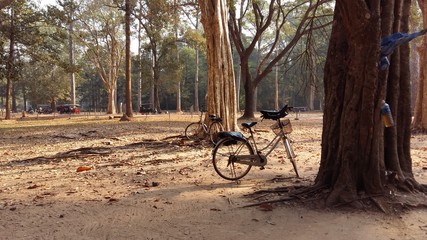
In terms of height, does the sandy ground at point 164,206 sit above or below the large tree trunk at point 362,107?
below

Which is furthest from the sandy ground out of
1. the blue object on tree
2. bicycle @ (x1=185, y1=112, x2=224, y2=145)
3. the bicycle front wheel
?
bicycle @ (x1=185, y1=112, x2=224, y2=145)

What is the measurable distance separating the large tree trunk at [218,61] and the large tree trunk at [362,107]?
6.22 metres

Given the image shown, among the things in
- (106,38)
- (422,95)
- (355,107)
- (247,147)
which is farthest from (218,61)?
(106,38)

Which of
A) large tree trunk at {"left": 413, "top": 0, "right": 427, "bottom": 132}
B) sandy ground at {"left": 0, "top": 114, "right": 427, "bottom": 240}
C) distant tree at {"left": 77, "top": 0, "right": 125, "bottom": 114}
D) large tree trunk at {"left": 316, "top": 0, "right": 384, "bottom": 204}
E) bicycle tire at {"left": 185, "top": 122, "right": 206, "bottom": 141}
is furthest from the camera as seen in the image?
distant tree at {"left": 77, "top": 0, "right": 125, "bottom": 114}

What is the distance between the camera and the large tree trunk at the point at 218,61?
1116cm

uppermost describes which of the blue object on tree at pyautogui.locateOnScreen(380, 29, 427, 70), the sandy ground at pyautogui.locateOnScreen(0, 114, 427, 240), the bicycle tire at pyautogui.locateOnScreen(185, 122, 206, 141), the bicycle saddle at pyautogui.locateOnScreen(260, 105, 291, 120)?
the blue object on tree at pyautogui.locateOnScreen(380, 29, 427, 70)

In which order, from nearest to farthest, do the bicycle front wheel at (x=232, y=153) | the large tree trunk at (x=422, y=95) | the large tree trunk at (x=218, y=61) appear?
the bicycle front wheel at (x=232, y=153), the large tree trunk at (x=218, y=61), the large tree trunk at (x=422, y=95)

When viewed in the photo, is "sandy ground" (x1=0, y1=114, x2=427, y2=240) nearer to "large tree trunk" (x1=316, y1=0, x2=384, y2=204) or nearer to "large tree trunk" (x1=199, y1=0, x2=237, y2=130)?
"large tree trunk" (x1=316, y1=0, x2=384, y2=204)

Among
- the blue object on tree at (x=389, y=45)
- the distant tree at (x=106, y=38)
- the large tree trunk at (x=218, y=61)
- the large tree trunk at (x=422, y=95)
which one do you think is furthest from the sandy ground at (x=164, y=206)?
the distant tree at (x=106, y=38)

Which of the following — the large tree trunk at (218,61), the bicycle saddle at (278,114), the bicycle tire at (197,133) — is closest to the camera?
the bicycle saddle at (278,114)

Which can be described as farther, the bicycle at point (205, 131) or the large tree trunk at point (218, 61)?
the large tree trunk at point (218, 61)

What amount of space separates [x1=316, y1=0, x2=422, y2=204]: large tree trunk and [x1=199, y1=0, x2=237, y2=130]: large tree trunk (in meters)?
6.22

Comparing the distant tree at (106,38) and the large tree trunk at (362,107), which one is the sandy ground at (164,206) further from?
the distant tree at (106,38)

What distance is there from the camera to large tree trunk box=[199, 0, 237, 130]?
11.2 metres
